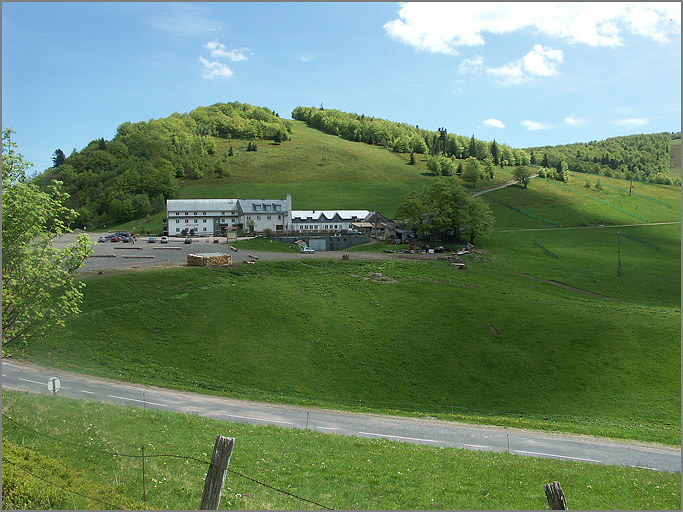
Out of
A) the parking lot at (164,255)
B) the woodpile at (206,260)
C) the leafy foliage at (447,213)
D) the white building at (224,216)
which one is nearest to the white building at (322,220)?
the white building at (224,216)

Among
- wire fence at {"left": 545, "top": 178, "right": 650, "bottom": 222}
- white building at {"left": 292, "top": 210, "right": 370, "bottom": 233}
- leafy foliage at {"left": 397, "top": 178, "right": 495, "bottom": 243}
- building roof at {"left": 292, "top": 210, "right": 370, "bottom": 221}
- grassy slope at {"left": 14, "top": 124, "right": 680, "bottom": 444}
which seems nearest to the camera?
grassy slope at {"left": 14, "top": 124, "right": 680, "bottom": 444}

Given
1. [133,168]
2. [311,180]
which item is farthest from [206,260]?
[311,180]

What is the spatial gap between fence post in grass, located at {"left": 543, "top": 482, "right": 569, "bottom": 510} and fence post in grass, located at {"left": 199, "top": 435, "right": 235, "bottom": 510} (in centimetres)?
682

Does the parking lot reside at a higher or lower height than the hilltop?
lower

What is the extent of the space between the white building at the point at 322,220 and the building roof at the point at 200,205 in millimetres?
16525

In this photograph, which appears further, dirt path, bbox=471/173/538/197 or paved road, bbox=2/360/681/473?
dirt path, bbox=471/173/538/197

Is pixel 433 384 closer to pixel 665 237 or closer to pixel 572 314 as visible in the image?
pixel 572 314

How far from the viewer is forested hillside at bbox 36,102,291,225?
126875 millimetres

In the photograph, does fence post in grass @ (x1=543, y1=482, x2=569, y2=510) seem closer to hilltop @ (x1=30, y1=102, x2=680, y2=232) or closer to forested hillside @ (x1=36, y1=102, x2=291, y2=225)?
hilltop @ (x1=30, y1=102, x2=680, y2=232)

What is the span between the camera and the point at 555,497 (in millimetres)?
9625

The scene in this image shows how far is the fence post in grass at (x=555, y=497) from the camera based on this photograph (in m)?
9.45

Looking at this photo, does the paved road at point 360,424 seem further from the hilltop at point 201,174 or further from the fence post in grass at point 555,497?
the hilltop at point 201,174

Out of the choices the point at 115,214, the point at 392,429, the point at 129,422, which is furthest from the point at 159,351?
the point at 115,214

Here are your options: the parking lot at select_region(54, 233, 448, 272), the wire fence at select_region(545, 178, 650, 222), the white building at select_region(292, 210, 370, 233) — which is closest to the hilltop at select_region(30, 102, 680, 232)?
the white building at select_region(292, 210, 370, 233)
